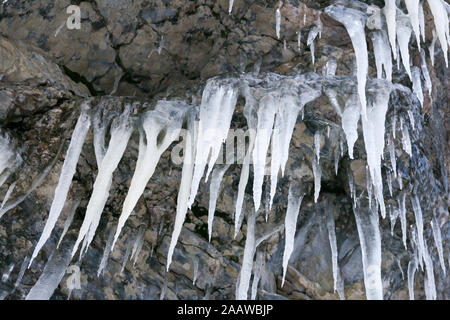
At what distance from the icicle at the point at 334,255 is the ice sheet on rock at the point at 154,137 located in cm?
151

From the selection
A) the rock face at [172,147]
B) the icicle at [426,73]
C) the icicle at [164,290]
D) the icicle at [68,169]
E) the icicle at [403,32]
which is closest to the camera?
the icicle at [68,169]

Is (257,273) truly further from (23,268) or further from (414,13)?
(414,13)

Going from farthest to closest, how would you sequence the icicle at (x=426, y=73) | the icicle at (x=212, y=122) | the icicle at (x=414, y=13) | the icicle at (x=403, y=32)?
the icicle at (x=426, y=73) → the icicle at (x=403, y=32) → the icicle at (x=414, y=13) → the icicle at (x=212, y=122)

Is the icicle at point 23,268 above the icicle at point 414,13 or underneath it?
underneath

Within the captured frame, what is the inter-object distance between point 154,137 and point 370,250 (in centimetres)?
177

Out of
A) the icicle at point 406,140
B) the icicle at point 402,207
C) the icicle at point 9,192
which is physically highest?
the icicle at point 406,140

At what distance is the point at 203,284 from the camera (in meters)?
4.00

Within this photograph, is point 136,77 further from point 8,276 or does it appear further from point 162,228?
point 8,276

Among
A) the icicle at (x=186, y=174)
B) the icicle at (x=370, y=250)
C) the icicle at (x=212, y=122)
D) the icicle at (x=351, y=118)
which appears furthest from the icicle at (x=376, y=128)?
the icicle at (x=186, y=174)

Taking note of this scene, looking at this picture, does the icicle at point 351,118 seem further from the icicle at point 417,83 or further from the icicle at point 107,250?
the icicle at point 107,250

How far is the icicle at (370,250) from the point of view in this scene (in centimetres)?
331

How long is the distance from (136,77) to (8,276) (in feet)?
6.18

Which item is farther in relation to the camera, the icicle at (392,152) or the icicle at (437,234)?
the icicle at (437,234)
